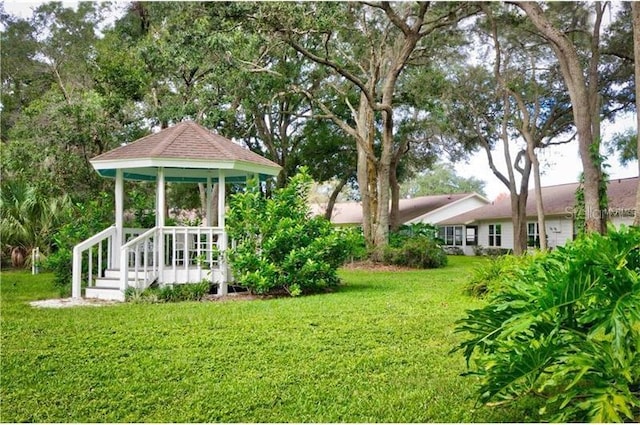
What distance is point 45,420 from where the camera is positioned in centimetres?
349

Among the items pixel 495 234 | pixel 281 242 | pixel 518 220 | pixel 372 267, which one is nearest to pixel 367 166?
pixel 372 267

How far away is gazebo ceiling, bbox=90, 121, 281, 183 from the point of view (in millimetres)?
9703

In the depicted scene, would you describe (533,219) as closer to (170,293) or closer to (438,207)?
(438,207)

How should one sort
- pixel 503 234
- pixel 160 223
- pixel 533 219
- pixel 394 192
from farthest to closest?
pixel 394 192, pixel 503 234, pixel 533 219, pixel 160 223

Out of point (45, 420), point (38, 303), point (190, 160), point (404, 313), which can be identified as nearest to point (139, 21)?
point (190, 160)

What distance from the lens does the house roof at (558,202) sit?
887 inches

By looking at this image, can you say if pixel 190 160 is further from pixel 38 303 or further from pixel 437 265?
pixel 437 265

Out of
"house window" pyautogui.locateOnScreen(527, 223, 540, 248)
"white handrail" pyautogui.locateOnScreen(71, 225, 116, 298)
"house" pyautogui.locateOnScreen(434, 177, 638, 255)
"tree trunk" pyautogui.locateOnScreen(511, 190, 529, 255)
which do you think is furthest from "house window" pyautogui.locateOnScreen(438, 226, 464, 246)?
"white handrail" pyautogui.locateOnScreen(71, 225, 116, 298)

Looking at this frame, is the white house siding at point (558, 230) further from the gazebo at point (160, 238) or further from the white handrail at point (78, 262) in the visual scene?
the white handrail at point (78, 262)

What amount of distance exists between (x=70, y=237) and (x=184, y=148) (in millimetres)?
3039

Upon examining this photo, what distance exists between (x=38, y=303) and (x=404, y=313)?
6.28 metres

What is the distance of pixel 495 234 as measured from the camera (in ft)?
97.9

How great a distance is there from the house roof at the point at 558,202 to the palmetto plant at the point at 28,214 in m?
20.8

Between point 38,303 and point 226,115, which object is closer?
point 38,303
